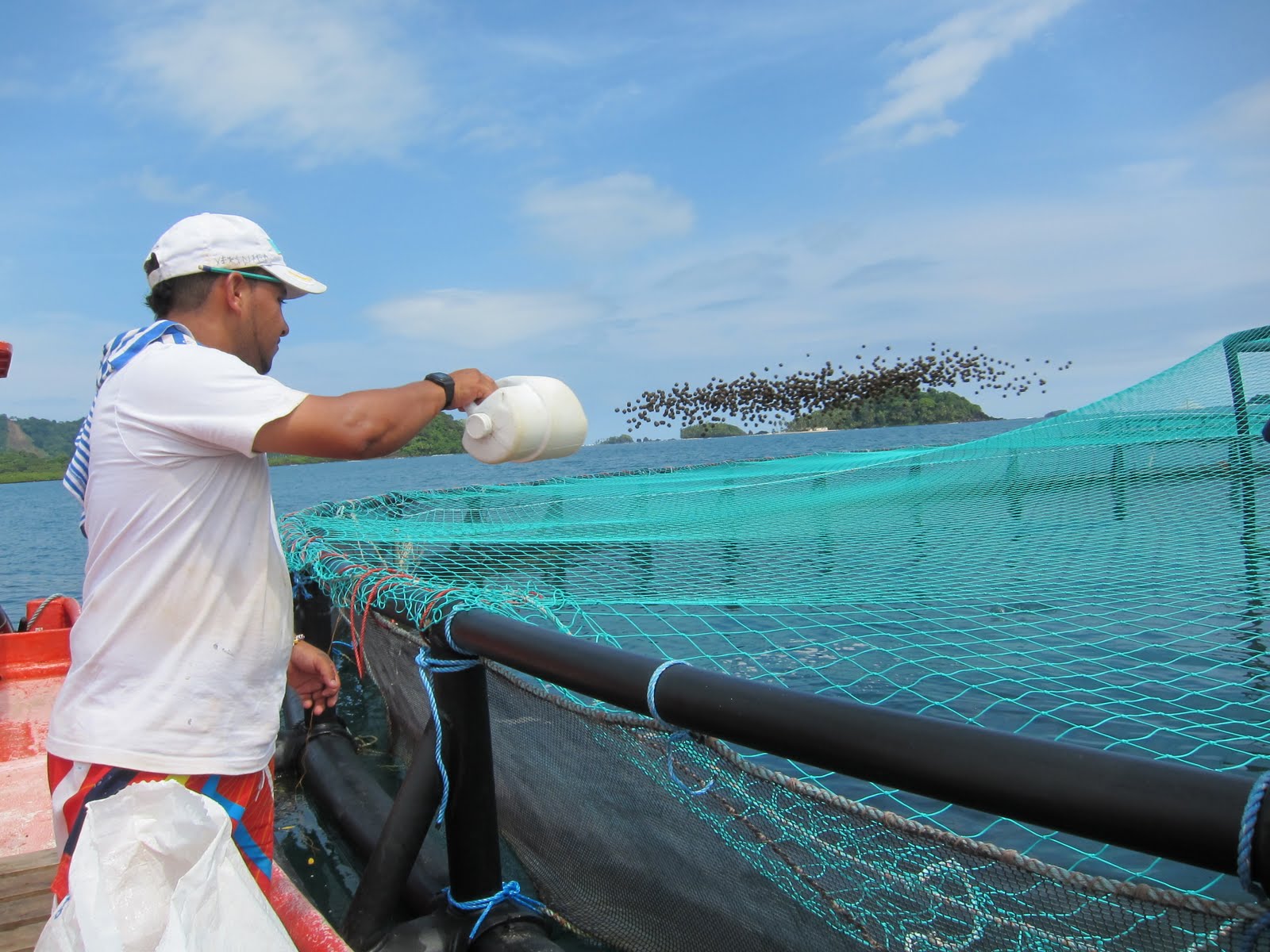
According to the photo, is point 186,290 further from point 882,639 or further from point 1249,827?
point 882,639

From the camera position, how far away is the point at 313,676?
2.51 m

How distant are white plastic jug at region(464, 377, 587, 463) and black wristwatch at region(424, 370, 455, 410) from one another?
0.11 metres

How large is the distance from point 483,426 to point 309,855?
268cm

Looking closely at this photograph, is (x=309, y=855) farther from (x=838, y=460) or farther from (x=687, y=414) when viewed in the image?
(x=687, y=414)

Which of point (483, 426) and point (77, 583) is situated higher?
point (483, 426)

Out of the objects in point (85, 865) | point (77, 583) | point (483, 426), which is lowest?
point (77, 583)

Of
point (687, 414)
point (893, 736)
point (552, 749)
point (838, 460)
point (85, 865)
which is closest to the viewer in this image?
point (893, 736)

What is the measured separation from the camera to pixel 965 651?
6.48 meters

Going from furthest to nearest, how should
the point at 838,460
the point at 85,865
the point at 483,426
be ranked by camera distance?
the point at 838,460
the point at 483,426
the point at 85,865

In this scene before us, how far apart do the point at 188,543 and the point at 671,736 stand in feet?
3.33

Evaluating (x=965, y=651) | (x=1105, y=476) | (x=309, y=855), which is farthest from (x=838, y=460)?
(x=309, y=855)

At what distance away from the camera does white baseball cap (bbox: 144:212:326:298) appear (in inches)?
74.8

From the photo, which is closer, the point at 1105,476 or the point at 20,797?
the point at 20,797

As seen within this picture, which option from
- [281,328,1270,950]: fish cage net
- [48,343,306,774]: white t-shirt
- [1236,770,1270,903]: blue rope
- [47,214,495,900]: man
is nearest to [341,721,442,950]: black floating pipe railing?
[281,328,1270,950]: fish cage net
